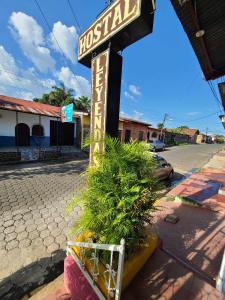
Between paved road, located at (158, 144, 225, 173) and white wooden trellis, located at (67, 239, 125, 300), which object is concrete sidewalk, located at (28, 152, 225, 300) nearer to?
white wooden trellis, located at (67, 239, 125, 300)

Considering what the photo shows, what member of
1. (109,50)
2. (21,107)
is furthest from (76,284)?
(21,107)

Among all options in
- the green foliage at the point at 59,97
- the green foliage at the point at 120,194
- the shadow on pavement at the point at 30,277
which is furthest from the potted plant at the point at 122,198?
the green foliage at the point at 59,97

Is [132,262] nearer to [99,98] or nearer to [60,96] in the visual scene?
[99,98]

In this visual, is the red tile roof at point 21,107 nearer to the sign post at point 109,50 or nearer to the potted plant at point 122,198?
the sign post at point 109,50

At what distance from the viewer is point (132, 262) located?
215cm

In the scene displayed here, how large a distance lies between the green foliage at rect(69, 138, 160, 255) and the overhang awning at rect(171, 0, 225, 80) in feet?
6.83

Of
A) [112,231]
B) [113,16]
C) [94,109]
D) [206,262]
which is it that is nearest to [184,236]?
[206,262]

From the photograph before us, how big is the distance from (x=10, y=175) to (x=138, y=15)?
26.6ft

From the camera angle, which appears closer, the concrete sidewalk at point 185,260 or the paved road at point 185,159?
the concrete sidewalk at point 185,260

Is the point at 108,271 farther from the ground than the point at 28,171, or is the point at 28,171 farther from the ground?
the point at 108,271

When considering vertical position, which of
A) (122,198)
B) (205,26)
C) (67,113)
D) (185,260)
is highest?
(205,26)

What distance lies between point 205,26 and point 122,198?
315 cm

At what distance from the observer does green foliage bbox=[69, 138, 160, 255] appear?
2.01 metres

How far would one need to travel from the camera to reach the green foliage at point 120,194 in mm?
2014
